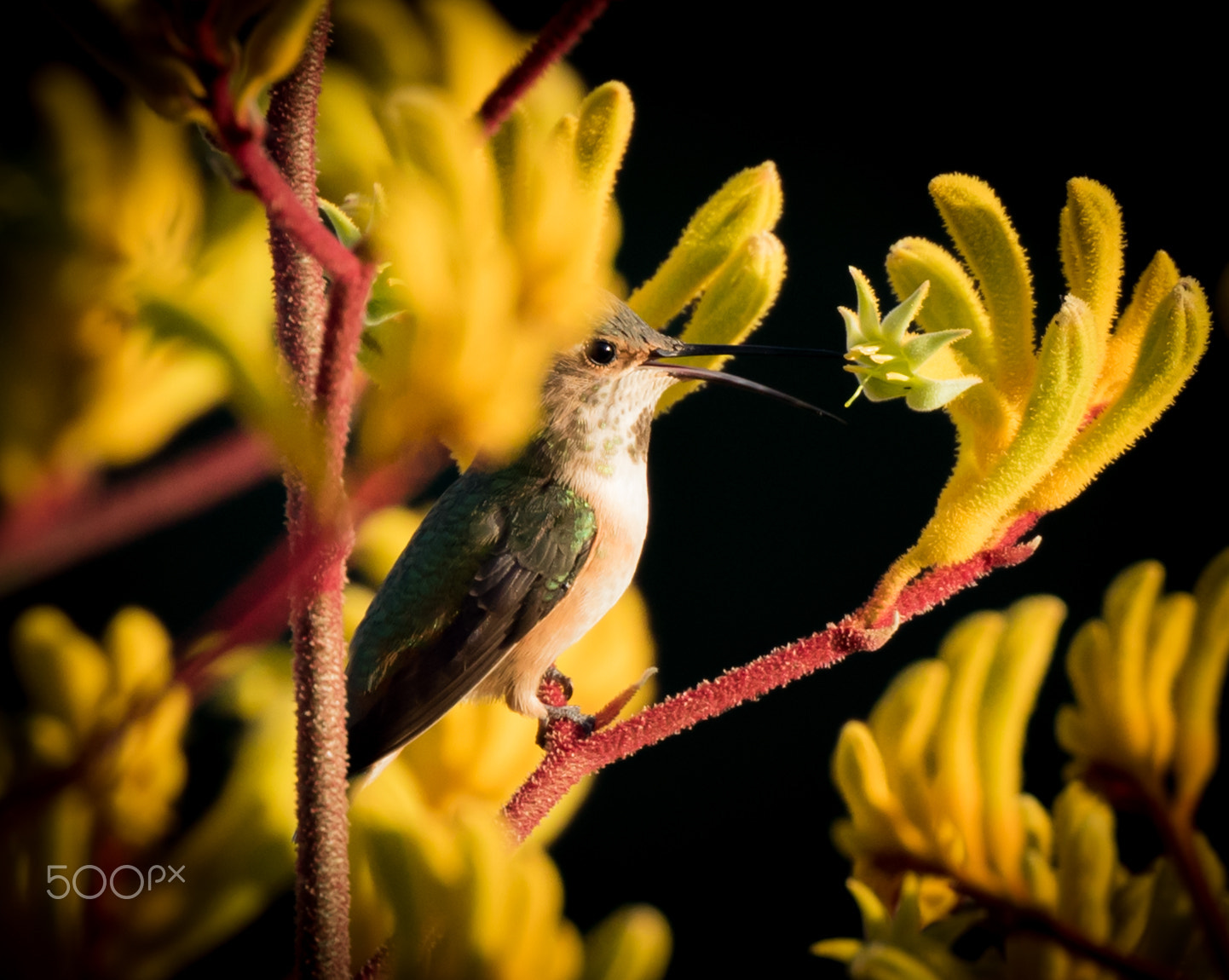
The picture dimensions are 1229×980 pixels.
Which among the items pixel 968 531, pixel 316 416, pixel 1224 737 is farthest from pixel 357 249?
pixel 1224 737

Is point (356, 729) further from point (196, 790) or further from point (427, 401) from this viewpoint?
point (427, 401)

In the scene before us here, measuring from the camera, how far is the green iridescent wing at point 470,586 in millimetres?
342

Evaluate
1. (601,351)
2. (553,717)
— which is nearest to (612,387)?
(601,351)

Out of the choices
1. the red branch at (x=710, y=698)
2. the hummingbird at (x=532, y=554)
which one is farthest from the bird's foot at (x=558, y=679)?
the red branch at (x=710, y=698)

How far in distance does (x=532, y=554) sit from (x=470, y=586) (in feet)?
0.08

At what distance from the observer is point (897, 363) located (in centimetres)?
22

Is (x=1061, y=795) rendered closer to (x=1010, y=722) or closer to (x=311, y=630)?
(x=1010, y=722)

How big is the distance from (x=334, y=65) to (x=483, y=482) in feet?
0.57

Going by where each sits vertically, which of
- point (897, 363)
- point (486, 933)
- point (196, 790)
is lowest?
point (196, 790)

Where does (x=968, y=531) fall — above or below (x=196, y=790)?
above

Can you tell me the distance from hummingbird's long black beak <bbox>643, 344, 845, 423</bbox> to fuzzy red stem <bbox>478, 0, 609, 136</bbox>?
102 mm

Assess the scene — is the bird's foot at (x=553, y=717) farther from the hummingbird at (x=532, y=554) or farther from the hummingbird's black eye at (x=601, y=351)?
the hummingbird's black eye at (x=601, y=351)

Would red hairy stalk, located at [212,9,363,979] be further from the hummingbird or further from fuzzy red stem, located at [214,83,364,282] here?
the hummingbird

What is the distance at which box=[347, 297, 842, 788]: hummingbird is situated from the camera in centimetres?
33
